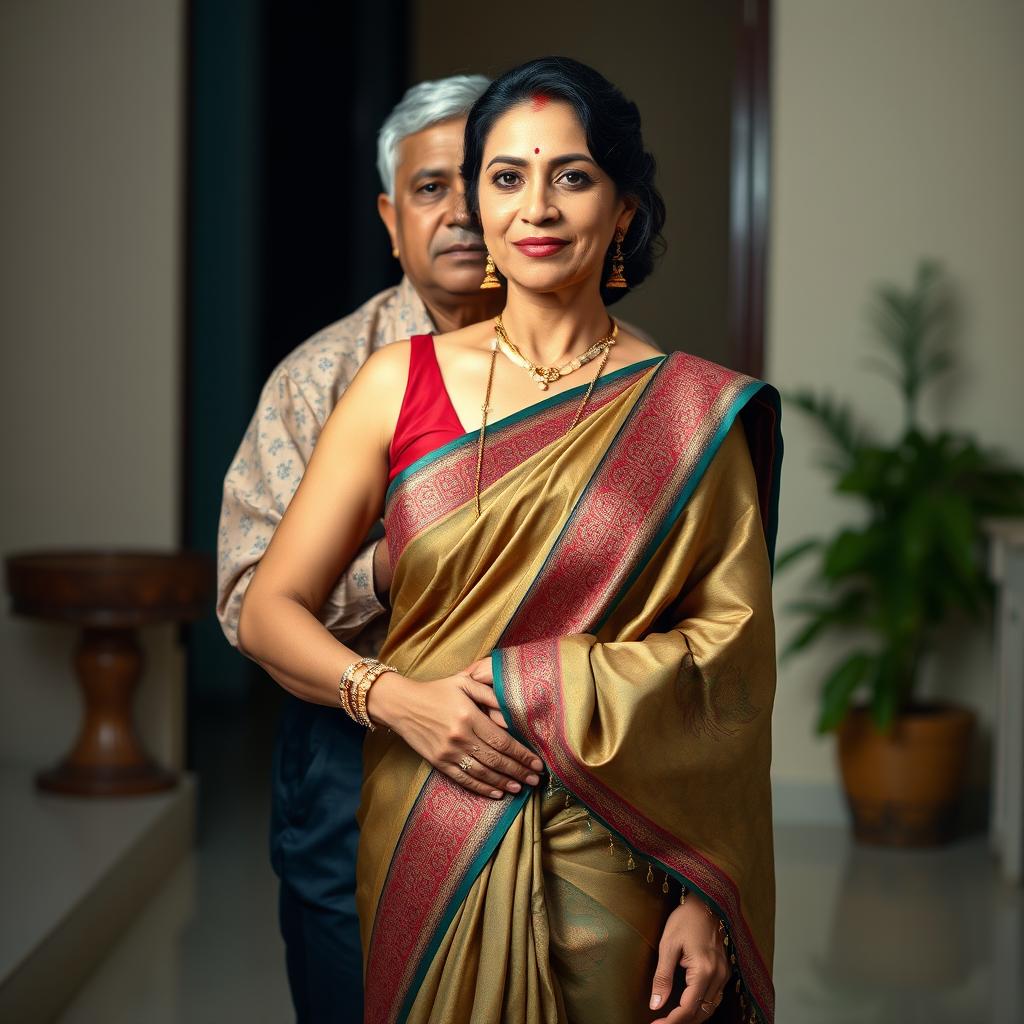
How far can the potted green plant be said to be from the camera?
4.35m

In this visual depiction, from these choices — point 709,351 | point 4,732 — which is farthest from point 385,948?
point 709,351

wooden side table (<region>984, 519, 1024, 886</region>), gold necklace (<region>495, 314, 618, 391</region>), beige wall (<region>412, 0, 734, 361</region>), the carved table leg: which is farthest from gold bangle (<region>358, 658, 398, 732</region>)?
beige wall (<region>412, 0, 734, 361</region>)

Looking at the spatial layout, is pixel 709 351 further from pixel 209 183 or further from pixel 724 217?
pixel 209 183

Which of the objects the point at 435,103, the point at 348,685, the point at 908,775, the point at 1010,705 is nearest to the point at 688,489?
the point at 348,685

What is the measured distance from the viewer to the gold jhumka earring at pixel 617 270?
1564 mm

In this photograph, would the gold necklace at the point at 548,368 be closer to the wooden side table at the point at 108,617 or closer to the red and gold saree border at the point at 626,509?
the red and gold saree border at the point at 626,509

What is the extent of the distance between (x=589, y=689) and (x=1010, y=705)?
3.10m

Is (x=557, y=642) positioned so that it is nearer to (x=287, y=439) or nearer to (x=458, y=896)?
(x=458, y=896)

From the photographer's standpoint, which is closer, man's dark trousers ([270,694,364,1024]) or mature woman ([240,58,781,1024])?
mature woman ([240,58,781,1024])

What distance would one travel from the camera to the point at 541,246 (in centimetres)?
144

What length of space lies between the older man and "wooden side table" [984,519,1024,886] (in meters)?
2.65

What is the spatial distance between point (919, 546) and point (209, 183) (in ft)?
11.9

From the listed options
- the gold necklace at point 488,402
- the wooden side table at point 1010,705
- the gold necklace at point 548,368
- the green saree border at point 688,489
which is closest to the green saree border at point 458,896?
the green saree border at point 688,489

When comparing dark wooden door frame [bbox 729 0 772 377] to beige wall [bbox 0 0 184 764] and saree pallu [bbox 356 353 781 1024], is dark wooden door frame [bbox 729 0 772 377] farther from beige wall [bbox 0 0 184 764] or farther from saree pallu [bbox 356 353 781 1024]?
saree pallu [bbox 356 353 781 1024]
